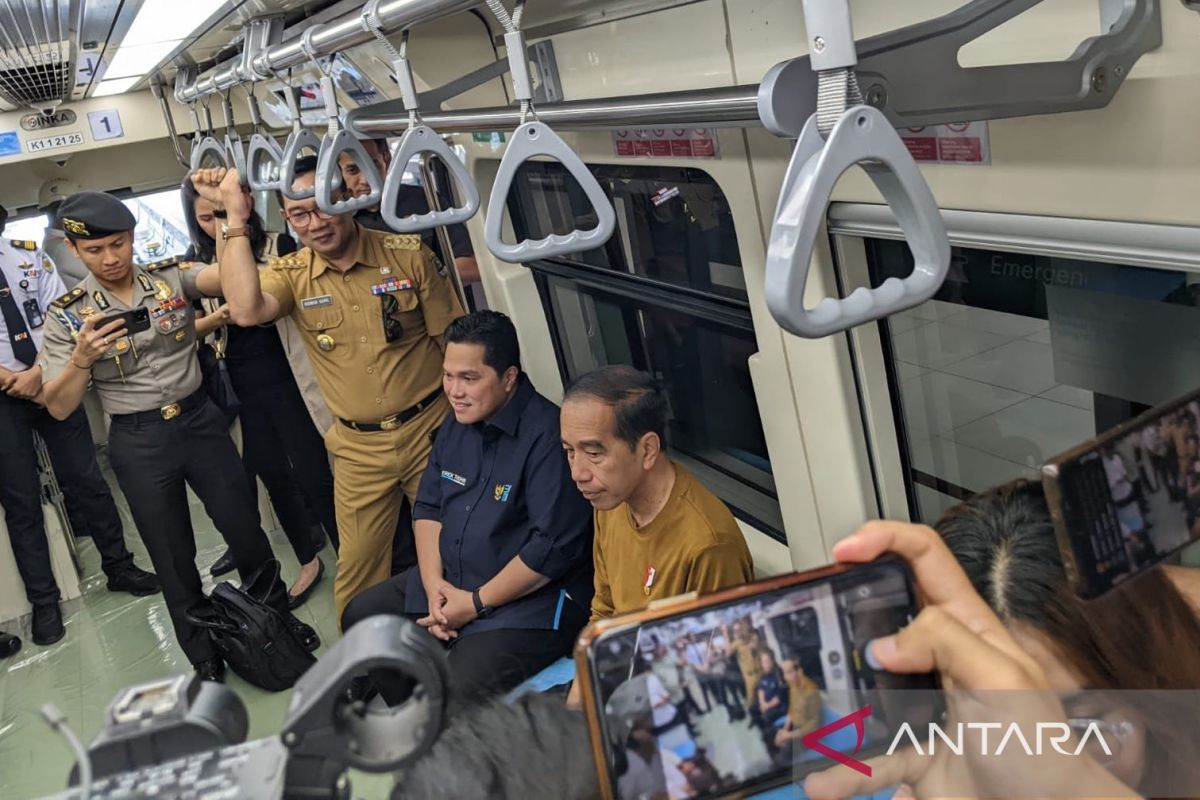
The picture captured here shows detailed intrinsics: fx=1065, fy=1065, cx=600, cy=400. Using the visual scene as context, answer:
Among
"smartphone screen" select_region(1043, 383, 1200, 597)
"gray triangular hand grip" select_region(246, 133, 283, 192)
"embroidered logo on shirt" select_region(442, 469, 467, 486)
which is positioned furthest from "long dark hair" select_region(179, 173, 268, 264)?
"smartphone screen" select_region(1043, 383, 1200, 597)

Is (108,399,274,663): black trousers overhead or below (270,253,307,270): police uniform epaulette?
below

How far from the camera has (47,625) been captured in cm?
483

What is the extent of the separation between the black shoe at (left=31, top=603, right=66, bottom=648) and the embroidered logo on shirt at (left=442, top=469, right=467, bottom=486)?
264 centimetres

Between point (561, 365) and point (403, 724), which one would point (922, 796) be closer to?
point (403, 724)

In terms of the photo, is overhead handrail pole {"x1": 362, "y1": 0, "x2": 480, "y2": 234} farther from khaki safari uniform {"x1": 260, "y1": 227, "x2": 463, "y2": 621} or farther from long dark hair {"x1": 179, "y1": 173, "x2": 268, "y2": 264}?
long dark hair {"x1": 179, "y1": 173, "x2": 268, "y2": 264}

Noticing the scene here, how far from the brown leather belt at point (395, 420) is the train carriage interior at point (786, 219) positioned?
49 cm

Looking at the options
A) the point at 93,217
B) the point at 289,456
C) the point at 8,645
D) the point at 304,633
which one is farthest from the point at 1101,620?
the point at 8,645

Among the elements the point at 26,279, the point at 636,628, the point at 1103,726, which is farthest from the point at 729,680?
the point at 26,279

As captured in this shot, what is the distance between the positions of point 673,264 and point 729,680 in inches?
86.7

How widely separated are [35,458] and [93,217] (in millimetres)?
1831

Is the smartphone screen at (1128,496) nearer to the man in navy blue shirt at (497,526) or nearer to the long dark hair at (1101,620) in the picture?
the long dark hair at (1101,620)

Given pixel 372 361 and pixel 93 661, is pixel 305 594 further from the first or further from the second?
pixel 372 361

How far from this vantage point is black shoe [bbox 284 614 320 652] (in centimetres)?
411

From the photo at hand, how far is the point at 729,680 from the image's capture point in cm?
89
